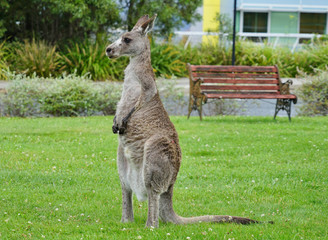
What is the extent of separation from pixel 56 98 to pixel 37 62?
5.21m

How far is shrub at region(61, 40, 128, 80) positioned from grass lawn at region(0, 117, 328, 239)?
7.73m

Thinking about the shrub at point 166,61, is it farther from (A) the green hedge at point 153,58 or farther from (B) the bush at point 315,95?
(B) the bush at point 315,95

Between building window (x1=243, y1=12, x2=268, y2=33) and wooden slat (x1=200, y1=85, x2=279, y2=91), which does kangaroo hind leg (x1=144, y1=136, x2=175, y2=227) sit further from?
building window (x1=243, y1=12, x2=268, y2=33)

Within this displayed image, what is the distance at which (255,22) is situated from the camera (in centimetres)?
3031

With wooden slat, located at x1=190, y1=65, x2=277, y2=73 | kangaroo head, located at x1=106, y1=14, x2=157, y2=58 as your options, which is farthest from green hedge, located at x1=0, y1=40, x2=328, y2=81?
kangaroo head, located at x1=106, y1=14, x2=157, y2=58

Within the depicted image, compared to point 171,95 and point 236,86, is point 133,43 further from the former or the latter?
point 171,95

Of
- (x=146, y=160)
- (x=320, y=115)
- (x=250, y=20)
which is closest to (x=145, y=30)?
(x=146, y=160)

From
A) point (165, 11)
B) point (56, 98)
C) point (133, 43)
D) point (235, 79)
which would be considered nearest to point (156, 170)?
point (133, 43)

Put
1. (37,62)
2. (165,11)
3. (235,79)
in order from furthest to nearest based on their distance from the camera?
1. (165,11)
2. (37,62)
3. (235,79)

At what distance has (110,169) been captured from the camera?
7.09 meters

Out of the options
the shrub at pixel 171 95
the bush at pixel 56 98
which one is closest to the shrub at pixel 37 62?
the bush at pixel 56 98

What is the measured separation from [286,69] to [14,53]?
11269 mm

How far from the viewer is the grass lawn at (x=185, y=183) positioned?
452 centimetres

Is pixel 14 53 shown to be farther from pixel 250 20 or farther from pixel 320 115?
pixel 250 20
